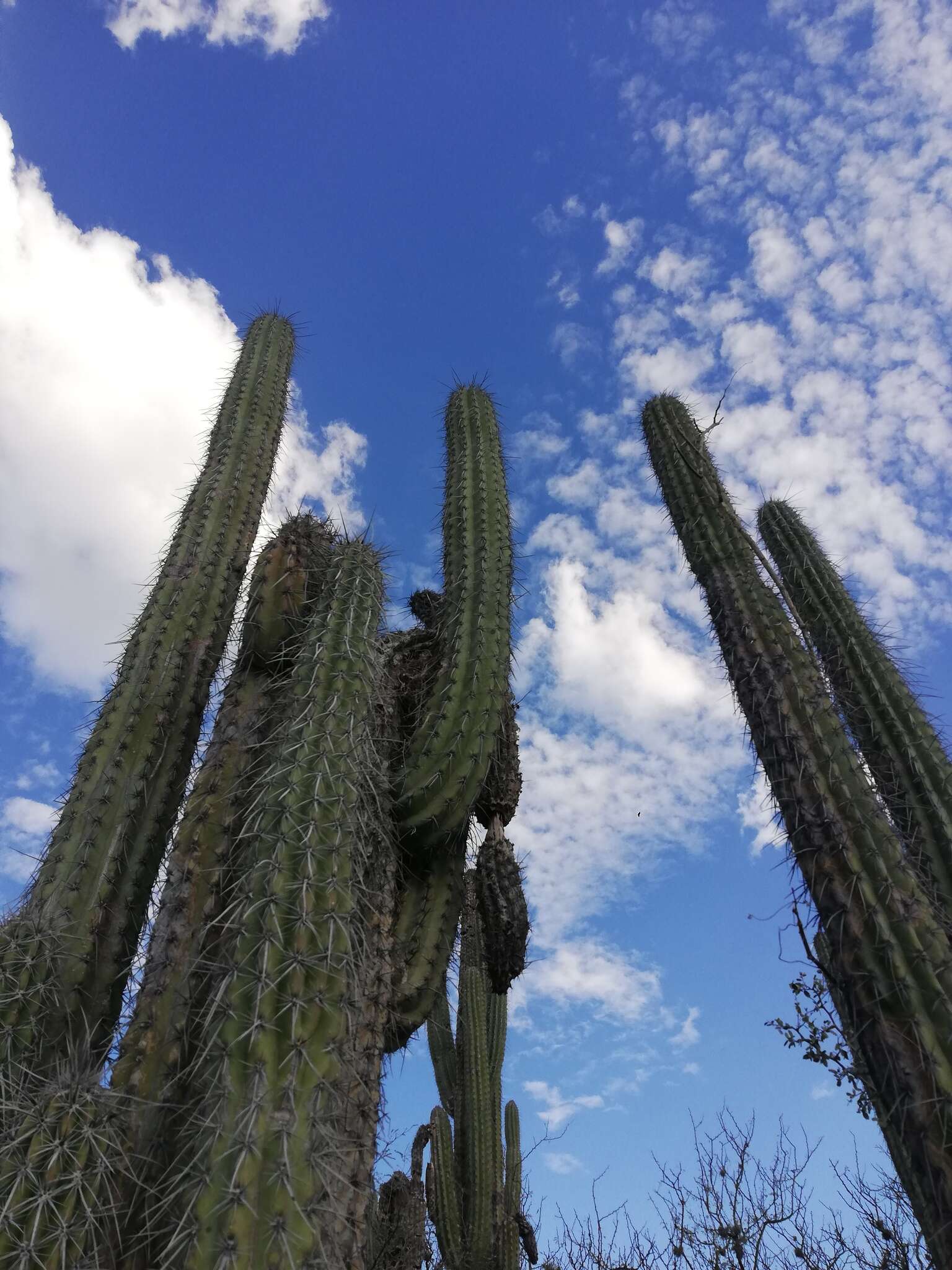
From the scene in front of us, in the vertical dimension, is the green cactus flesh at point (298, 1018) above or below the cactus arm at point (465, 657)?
below

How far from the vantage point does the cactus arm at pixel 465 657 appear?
12.7 ft

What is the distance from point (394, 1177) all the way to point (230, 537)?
6169mm

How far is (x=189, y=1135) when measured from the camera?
7.96 ft

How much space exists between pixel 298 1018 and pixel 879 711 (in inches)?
145

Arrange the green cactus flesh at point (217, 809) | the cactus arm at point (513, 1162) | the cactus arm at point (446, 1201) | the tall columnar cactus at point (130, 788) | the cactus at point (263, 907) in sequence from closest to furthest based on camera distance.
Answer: the cactus at point (263, 907) → the green cactus flesh at point (217, 809) → the tall columnar cactus at point (130, 788) → the cactus arm at point (446, 1201) → the cactus arm at point (513, 1162)

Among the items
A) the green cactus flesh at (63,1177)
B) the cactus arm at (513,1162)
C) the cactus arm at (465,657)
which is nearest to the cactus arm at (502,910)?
the cactus arm at (465,657)

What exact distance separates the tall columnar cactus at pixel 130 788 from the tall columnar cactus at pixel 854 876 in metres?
2.79

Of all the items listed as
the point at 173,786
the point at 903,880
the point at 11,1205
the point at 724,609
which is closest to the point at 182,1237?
the point at 11,1205

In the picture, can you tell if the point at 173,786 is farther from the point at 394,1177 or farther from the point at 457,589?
the point at 394,1177

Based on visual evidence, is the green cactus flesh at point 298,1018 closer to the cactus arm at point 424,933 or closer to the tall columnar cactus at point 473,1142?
the cactus arm at point 424,933

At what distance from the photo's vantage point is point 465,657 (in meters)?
4.21

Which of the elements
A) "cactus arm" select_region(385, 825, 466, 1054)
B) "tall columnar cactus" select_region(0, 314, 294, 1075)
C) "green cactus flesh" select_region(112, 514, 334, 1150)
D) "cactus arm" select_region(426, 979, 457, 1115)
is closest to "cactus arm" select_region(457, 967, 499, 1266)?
"cactus arm" select_region(426, 979, 457, 1115)

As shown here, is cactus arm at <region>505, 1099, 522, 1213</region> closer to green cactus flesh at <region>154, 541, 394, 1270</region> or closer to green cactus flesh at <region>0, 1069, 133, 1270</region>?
green cactus flesh at <region>154, 541, 394, 1270</region>

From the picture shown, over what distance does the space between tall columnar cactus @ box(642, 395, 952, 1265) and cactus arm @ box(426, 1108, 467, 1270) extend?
16.2ft
